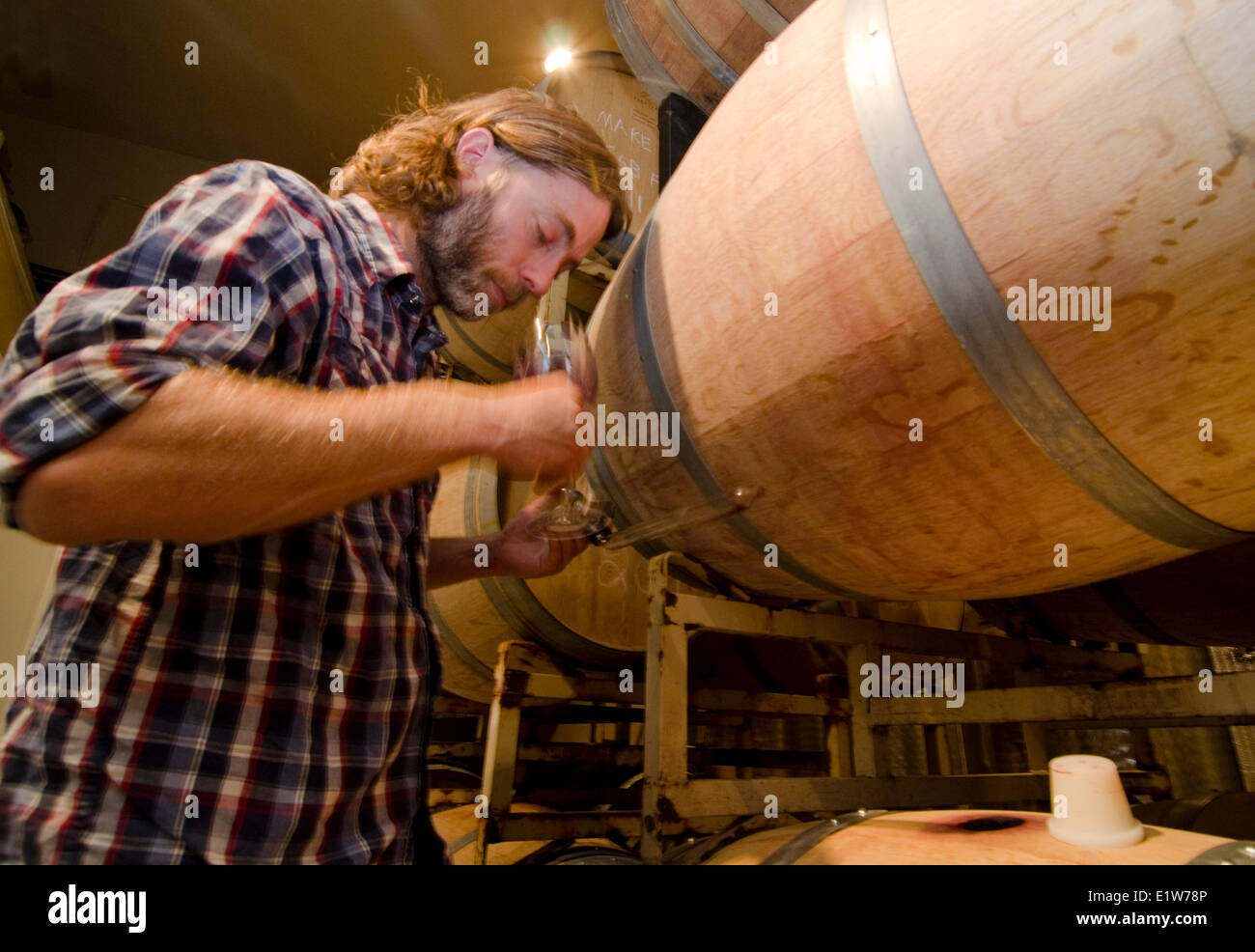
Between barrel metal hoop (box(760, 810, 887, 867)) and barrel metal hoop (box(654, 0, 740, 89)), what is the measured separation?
6.39 ft

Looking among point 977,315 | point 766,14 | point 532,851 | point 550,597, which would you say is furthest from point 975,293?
point 532,851

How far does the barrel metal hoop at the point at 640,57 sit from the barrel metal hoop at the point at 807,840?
79.3 inches

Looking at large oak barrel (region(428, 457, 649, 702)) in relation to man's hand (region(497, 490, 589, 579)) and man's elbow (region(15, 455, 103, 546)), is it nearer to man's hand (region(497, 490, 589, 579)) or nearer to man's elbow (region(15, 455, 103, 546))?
man's hand (region(497, 490, 589, 579))

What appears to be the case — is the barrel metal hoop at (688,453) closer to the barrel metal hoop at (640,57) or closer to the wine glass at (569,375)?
the wine glass at (569,375)

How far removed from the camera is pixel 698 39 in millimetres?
2039

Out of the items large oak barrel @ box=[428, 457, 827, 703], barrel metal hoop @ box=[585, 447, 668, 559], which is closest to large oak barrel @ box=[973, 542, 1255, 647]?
large oak barrel @ box=[428, 457, 827, 703]

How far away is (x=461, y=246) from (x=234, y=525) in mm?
682

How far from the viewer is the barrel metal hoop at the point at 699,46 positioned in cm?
203

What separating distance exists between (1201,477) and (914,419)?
0.35 metres

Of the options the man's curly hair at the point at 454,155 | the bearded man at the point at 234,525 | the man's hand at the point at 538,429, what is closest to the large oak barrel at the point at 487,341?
the man's curly hair at the point at 454,155

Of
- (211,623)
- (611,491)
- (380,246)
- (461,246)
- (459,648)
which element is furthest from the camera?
(459,648)

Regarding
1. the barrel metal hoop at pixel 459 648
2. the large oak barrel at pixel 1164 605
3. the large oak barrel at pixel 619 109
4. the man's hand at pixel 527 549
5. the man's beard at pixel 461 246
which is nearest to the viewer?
the man's beard at pixel 461 246

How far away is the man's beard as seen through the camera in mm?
1231

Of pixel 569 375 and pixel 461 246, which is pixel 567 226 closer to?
pixel 461 246
